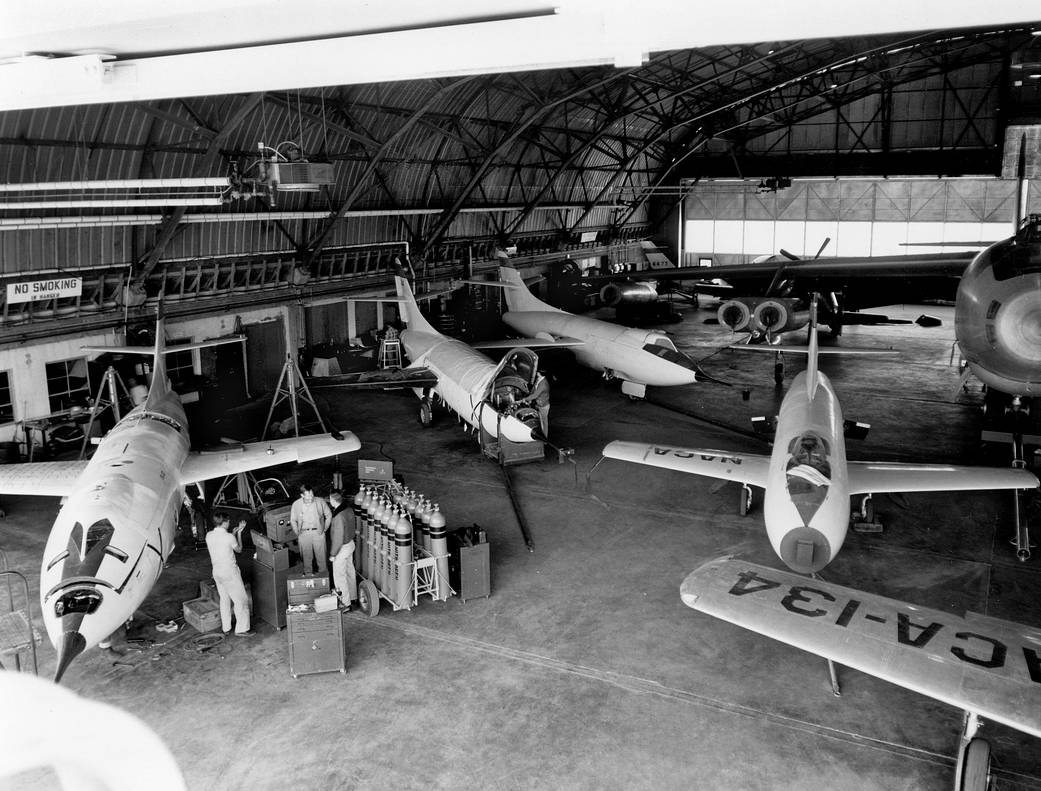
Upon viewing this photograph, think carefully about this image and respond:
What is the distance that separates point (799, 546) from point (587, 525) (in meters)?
4.61

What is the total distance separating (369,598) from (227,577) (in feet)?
5.95

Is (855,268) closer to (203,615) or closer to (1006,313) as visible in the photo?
(1006,313)

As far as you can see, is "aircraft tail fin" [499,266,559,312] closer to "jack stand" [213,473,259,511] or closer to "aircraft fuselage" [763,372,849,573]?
"jack stand" [213,473,259,511]

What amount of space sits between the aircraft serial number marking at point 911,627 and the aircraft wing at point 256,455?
7202 mm

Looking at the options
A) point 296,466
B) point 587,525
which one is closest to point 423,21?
point 587,525

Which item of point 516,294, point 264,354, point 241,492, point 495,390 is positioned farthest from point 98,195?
point 516,294

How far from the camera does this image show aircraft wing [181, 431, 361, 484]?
12.2 metres

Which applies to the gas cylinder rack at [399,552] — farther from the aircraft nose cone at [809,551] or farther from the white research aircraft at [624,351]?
the white research aircraft at [624,351]

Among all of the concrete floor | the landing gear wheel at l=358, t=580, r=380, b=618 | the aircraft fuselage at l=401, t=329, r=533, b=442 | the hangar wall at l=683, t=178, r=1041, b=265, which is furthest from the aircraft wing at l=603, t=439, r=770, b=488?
the hangar wall at l=683, t=178, r=1041, b=265

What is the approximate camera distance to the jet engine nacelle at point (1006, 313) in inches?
399

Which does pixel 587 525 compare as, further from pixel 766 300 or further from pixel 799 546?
pixel 766 300

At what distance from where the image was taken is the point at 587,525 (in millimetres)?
13688

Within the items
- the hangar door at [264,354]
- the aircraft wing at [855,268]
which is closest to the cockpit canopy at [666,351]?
the aircraft wing at [855,268]

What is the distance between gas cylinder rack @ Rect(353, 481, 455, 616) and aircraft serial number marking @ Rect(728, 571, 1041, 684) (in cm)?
402
